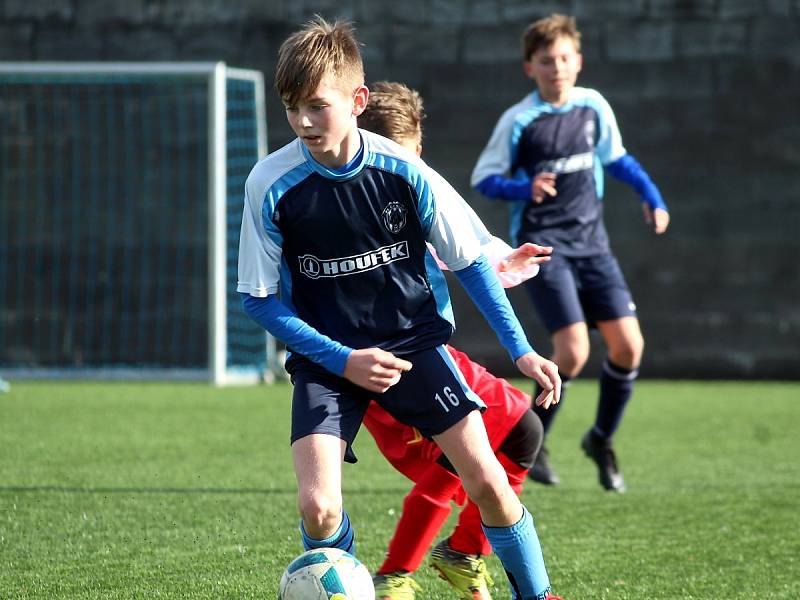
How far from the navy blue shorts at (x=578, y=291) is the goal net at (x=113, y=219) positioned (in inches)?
185

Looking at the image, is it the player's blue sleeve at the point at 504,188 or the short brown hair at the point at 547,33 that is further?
the short brown hair at the point at 547,33

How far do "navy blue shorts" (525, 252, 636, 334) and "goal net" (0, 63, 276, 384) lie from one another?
4708 mm

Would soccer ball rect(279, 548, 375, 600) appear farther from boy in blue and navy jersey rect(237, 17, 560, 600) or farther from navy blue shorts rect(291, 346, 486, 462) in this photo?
navy blue shorts rect(291, 346, 486, 462)

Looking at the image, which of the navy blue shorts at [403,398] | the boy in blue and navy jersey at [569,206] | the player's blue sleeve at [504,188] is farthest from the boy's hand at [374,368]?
the boy in blue and navy jersey at [569,206]

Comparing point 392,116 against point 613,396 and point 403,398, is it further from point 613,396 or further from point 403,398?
point 613,396

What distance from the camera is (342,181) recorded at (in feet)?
9.88

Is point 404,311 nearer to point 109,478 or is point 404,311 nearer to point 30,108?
point 109,478

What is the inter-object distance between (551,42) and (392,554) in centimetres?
271

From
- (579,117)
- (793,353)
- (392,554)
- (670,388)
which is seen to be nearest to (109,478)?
(392,554)

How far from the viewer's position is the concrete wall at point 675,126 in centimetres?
962

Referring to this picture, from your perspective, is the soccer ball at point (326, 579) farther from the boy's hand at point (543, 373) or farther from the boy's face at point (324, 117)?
the boy's face at point (324, 117)

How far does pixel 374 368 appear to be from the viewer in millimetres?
2838

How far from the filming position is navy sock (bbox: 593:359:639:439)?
5512 millimetres

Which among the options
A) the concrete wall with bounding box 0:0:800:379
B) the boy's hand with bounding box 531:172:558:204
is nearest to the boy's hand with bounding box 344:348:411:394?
the boy's hand with bounding box 531:172:558:204
